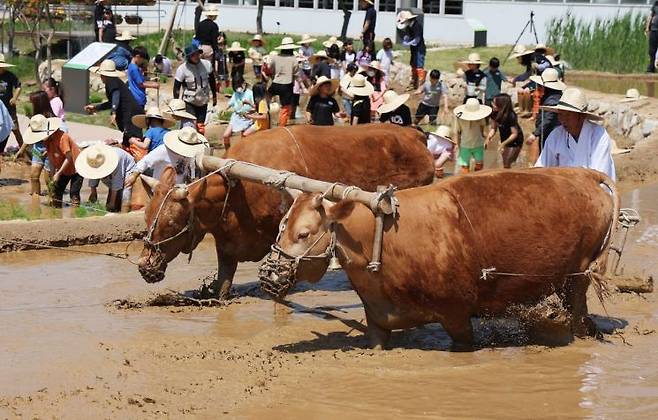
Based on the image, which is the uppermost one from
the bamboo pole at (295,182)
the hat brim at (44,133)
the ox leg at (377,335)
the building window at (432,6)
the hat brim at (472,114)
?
the building window at (432,6)

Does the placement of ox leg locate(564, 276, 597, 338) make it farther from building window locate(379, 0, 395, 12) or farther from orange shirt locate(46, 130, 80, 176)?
building window locate(379, 0, 395, 12)

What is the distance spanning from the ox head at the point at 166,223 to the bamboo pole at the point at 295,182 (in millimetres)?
265

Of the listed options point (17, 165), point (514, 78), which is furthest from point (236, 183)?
point (514, 78)

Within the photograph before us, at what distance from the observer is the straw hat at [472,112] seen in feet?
53.8

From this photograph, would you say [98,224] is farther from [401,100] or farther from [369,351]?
[369,351]

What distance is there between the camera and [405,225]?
8.41 m

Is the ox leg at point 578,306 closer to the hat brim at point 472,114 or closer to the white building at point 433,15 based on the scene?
the hat brim at point 472,114

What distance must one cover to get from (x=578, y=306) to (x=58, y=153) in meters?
7.64

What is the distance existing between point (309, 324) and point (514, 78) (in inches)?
615

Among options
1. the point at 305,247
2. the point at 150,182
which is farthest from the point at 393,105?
the point at 305,247

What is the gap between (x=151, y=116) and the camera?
1419 cm

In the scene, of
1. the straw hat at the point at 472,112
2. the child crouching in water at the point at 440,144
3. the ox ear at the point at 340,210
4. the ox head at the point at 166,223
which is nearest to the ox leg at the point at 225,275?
the ox head at the point at 166,223

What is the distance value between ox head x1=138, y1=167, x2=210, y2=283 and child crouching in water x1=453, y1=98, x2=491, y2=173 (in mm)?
7103

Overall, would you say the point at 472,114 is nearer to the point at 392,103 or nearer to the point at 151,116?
the point at 392,103
